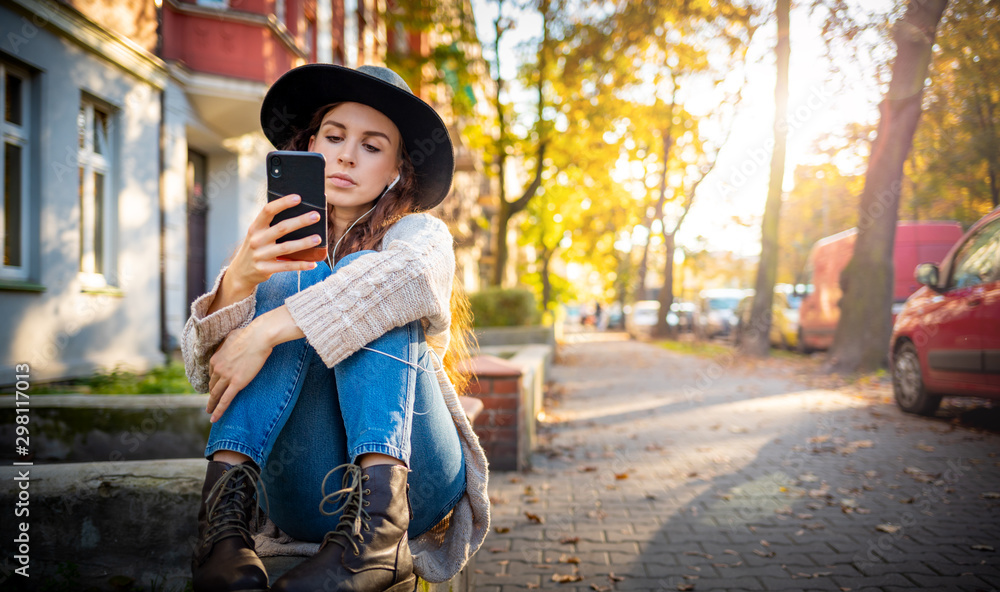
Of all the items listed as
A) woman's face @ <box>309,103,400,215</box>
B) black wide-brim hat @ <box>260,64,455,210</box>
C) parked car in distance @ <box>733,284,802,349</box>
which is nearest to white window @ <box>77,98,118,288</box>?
black wide-brim hat @ <box>260,64,455,210</box>

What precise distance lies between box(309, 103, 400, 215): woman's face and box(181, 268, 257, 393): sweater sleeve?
0.51m

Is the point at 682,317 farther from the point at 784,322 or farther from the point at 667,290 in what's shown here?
the point at 784,322

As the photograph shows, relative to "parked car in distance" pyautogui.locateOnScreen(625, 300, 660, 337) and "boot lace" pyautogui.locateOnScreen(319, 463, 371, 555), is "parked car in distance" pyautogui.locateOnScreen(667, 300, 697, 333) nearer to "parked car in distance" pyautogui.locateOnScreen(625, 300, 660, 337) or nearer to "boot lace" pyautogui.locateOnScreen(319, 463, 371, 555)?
"parked car in distance" pyautogui.locateOnScreen(625, 300, 660, 337)

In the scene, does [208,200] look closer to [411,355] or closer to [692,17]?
[692,17]

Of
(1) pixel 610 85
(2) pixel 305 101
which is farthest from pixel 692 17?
(2) pixel 305 101

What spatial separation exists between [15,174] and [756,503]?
714 cm

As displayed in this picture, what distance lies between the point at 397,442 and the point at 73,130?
6.88 m

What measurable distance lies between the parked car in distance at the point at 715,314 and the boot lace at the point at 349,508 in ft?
81.3

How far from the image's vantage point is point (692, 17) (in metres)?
10.4

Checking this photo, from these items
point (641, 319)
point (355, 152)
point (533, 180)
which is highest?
point (533, 180)

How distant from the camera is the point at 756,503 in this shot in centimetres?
366

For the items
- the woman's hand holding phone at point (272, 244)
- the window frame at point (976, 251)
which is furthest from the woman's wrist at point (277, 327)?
the window frame at point (976, 251)

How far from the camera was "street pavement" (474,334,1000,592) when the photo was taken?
2664 mm

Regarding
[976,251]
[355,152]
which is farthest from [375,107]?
[976,251]
